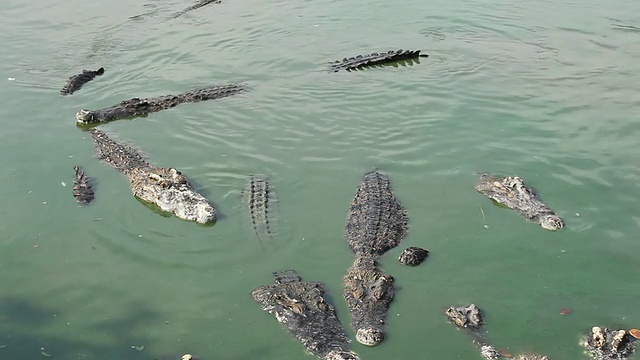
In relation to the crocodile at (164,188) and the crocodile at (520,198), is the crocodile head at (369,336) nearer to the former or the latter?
the crocodile at (164,188)

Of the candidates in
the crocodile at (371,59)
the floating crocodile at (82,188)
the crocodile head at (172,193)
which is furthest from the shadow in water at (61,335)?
the crocodile at (371,59)

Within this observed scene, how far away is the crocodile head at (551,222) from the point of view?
9750mm

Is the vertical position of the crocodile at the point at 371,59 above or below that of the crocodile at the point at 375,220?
above

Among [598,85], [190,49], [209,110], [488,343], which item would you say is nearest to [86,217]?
[209,110]

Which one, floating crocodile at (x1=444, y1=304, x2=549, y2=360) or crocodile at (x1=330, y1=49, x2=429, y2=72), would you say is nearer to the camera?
floating crocodile at (x1=444, y1=304, x2=549, y2=360)

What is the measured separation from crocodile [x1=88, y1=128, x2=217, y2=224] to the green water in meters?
0.20

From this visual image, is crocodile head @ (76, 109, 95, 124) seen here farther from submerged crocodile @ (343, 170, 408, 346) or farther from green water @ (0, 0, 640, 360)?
submerged crocodile @ (343, 170, 408, 346)

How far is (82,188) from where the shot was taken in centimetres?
1108

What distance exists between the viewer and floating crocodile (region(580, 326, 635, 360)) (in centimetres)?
742

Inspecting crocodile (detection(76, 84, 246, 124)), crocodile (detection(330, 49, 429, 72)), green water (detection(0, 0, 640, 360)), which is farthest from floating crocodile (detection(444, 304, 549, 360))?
crocodile (detection(330, 49, 429, 72))

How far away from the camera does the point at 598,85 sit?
1436 cm

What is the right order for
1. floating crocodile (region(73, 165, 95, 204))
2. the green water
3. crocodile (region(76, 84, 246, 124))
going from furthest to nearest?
crocodile (region(76, 84, 246, 124)) → floating crocodile (region(73, 165, 95, 204)) → the green water

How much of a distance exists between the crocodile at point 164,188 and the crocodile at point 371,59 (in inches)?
222

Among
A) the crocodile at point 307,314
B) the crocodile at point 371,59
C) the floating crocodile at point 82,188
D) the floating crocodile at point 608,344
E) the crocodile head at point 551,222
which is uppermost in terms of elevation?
the crocodile at point 371,59
